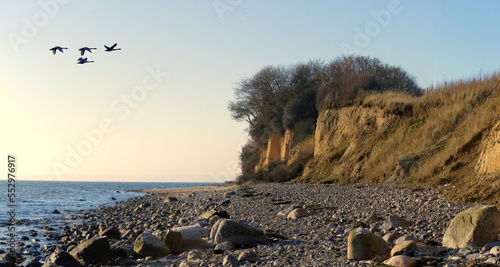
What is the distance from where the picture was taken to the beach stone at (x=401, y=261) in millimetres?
5790

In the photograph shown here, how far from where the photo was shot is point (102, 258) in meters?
8.41

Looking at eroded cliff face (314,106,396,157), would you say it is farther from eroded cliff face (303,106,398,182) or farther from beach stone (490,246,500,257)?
beach stone (490,246,500,257)

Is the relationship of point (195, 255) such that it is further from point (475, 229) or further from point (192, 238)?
point (475, 229)

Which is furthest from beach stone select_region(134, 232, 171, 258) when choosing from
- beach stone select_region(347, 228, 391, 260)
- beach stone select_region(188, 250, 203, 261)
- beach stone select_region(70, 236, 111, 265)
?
beach stone select_region(347, 228, 391, 260)

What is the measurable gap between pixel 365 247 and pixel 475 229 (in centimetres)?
160

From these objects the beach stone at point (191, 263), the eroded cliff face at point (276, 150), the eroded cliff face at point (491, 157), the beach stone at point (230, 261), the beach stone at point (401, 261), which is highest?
the eroded cliff face at point (276, 150)

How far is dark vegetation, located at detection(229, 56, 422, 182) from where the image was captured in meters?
32.4

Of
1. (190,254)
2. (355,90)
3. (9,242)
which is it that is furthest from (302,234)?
(355,90)

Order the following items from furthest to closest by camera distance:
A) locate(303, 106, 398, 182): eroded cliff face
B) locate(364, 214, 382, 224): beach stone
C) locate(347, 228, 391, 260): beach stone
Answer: locate(303, 106, 398, 182): eroded cliff face
locate(364, 214, 382, 224): beach stone
locate(347, 228, 391, 260): beach stone

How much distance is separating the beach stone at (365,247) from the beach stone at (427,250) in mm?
510

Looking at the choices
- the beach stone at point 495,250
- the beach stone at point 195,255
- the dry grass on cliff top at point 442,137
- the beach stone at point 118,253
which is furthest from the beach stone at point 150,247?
the dry grass on cliff top at point 442,137

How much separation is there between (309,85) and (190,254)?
106 feet

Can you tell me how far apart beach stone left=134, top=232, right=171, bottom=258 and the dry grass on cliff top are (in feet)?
22.9

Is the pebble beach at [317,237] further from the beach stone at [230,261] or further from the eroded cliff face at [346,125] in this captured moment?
the eroded cliff face at [346,125]
